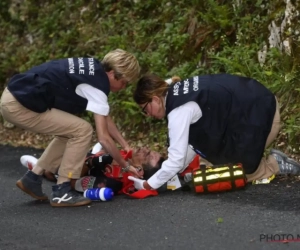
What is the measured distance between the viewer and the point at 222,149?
7.32 meters

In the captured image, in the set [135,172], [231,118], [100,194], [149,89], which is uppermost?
[149,89]

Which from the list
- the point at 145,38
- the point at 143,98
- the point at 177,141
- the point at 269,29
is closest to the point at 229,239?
the point at 177,141

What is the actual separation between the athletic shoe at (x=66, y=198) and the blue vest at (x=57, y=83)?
29.3 inches

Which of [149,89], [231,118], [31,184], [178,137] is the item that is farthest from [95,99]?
[231,118]

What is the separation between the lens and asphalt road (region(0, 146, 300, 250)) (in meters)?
5.64

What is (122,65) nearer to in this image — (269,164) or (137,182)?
(137,182)

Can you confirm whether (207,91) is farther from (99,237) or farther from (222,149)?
(99,237)

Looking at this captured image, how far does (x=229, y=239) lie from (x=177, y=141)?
1.50 metres

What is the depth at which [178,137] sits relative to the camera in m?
6.86

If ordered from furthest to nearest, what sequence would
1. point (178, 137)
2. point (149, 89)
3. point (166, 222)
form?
1. point (149, 89)
2. point (178, 137)
3. point (166, 222)

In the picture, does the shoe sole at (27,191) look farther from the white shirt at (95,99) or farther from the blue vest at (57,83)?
the white shirt at (95,99)

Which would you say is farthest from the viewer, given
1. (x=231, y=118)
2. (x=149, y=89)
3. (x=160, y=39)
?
(x=160, y=39)

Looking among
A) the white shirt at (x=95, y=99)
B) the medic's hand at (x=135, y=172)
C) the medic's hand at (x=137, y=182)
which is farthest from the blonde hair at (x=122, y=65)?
the medic's hand at (x=137, y=182)

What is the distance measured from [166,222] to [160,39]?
5687mm
